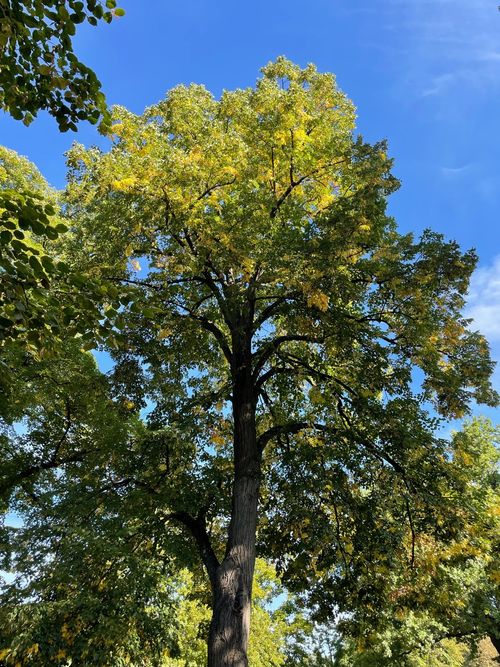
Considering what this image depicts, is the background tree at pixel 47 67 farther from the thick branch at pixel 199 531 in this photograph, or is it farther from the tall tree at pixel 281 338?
the thick branch at pixel 199 531

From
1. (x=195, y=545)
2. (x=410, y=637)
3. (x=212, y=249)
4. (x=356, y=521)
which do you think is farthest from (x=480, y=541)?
(x=410, y=637)

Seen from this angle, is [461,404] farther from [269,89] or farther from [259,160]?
[269,89]

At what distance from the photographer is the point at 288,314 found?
8180 millimetres

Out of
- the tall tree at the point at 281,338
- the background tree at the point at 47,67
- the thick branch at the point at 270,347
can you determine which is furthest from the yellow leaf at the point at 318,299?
the background tree at the point at 47,67

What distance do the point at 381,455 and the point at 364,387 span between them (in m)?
1.20

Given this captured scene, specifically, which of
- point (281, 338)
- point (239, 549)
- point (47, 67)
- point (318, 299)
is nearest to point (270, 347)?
point (281, 338)

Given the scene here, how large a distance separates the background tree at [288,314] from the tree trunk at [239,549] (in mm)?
24

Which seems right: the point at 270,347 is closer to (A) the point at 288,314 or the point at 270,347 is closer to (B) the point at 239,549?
(A) the point at 288,314

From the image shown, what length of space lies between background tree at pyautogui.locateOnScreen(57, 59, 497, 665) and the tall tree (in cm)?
4

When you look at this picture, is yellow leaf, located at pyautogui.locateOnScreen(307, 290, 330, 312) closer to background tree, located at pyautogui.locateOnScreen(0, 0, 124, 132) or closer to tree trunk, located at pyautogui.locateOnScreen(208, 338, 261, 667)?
tree trunk, located at pyautogui.locateOnScreen(208, 338, 261, 667)

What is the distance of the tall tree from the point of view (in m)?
7.50

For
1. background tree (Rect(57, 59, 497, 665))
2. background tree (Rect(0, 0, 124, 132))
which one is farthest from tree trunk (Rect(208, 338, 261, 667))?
background tree (Rect(0, 0, 124, 132))

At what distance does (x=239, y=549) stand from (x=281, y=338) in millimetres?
3868

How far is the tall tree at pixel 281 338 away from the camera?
7.50 m
